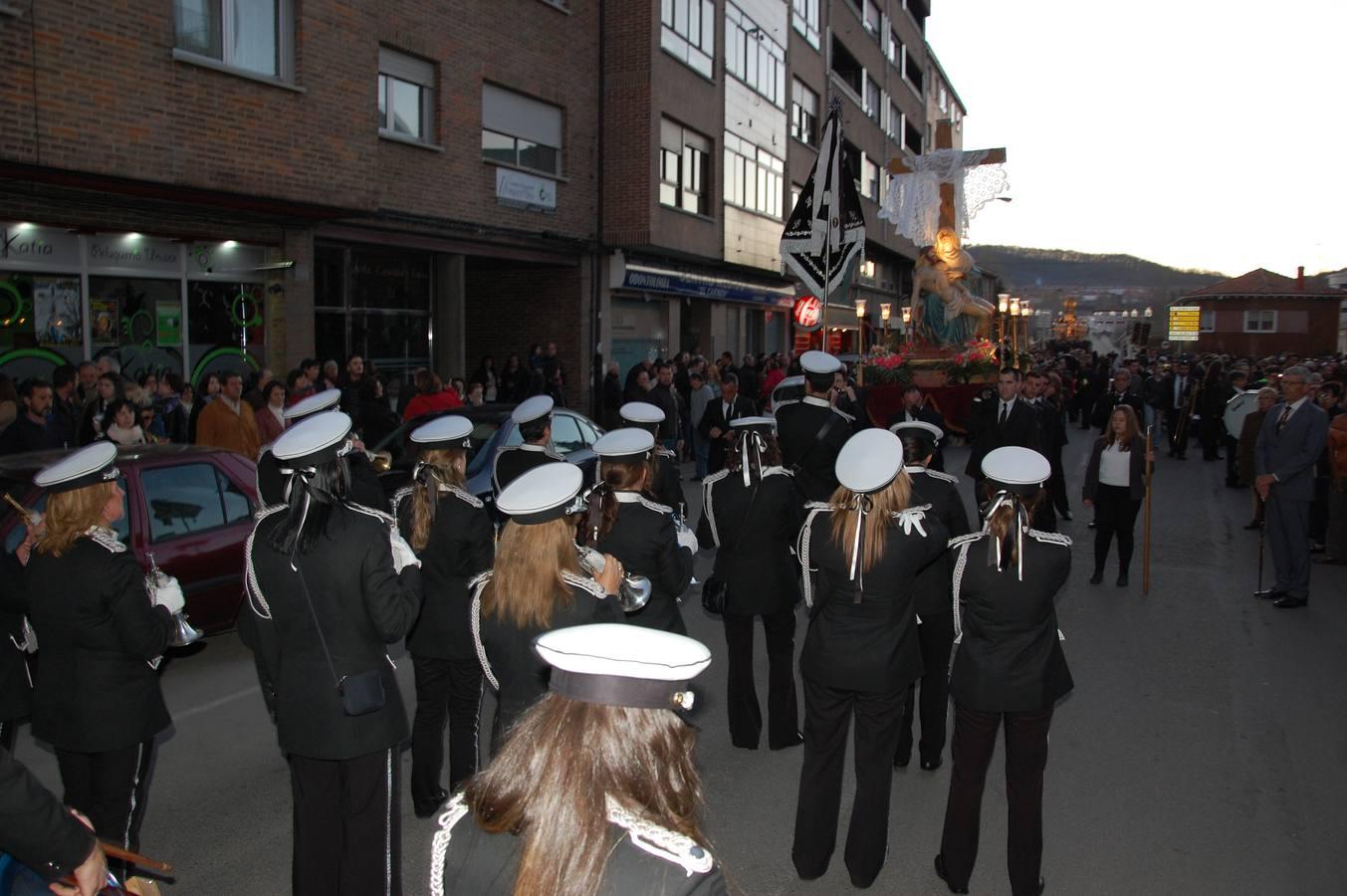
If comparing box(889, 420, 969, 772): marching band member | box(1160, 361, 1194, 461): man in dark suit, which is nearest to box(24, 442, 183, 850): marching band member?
box(889, 420, 969, 772): marching band member

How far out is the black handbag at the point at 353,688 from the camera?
3.58 meters

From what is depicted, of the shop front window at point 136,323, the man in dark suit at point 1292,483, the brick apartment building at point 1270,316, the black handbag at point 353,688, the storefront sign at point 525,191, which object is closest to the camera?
the black handbag at point 353,688

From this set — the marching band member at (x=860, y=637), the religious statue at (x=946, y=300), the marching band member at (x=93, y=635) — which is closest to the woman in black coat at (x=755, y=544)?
the marching band member at (x=860, y=637)

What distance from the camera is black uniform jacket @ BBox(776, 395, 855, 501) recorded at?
7.40 metres

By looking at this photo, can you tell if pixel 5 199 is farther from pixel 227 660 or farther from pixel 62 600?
pixel 62 600

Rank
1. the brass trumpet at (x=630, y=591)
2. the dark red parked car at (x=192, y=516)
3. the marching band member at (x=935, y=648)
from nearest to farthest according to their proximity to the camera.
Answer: the brass trumpet at (x=630, y=591)
the marching band member at (x=935, y=648)
the dark red parked car at (x=192, y=516)

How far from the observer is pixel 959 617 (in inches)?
177

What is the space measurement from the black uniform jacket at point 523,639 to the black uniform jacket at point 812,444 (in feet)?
13.0

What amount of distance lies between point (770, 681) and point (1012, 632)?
204cm

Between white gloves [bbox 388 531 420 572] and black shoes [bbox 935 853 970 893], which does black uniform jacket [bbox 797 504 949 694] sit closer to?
black shoes [bbox 935 853 970 893]

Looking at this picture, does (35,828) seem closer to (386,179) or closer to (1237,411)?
(386,179)

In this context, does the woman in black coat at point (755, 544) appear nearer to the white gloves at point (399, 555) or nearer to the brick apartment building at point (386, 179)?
the white gloves at point (399, 555)

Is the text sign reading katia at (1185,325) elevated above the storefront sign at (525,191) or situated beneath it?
situated beneath

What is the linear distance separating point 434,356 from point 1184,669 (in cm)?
1518
